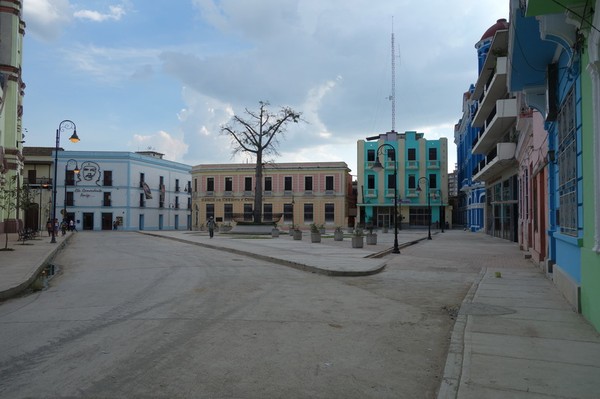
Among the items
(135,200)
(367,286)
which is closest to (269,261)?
(367,286)

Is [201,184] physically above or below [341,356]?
above

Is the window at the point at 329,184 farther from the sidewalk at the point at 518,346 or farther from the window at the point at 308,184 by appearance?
the sidewalk at the point at 518,346

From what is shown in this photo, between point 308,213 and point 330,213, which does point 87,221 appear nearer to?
point 308,213

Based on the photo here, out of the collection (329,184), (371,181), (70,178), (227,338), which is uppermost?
(70,178)

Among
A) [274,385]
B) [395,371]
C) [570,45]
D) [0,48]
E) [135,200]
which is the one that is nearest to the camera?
[274,385]

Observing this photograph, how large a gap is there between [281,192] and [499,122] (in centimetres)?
4009

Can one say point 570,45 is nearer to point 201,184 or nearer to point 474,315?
point 474,315

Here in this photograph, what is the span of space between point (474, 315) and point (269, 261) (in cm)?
1052

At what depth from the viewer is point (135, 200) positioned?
211 feet

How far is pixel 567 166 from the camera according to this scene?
848cm

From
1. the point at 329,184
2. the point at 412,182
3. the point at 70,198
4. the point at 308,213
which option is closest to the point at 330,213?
the point at 308,213

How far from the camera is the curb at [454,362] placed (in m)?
4.25

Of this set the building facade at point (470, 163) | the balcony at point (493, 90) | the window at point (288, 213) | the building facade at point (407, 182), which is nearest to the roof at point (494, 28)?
the building facade at point (470, 163)

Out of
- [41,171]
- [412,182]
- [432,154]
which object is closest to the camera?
[41,171]
